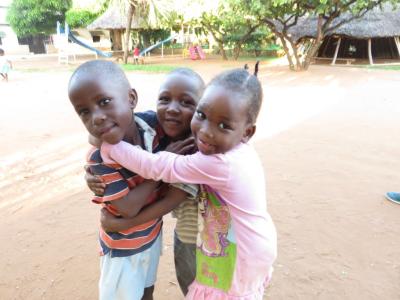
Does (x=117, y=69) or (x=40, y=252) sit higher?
(x=117, y=69)

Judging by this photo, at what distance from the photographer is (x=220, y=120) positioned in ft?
4.00

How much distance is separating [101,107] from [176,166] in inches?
13.2

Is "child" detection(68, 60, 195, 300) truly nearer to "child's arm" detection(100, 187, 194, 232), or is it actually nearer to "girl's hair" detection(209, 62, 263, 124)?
"child's arm" detection(100, 187, 194, 232)

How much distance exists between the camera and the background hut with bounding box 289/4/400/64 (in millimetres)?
17984

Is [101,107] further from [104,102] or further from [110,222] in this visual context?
[110,222]

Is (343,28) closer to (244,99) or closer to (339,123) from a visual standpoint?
(339,123)

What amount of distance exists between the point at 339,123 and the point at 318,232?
4121 mm

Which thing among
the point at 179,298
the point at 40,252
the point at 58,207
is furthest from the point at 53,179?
the point at 179,298

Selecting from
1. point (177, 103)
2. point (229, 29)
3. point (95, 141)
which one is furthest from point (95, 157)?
point (229, 29)

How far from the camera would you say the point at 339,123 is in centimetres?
680

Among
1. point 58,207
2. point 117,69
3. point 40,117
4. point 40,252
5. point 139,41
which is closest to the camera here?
point 117,69

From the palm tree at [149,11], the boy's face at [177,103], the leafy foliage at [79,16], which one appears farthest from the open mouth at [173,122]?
the leafy foliage at [79,16]

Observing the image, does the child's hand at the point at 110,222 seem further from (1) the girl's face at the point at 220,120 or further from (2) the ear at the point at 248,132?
(2) the ear at the point at 248,132

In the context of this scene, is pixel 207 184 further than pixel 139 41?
No
